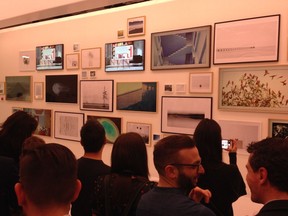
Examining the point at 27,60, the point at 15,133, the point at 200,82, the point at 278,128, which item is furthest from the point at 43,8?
the point at 278,128

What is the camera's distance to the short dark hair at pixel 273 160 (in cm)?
162

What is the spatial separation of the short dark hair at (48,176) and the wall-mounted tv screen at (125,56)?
3979 mm

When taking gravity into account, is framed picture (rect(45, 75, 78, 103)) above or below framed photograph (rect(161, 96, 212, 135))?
above

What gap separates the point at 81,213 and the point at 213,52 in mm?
2779

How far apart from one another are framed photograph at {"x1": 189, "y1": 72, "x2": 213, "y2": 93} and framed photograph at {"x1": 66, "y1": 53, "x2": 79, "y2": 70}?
2.45 meters

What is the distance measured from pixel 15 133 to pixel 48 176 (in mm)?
1675

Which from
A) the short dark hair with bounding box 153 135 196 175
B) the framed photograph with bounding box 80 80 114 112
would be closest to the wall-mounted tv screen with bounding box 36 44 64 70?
the framed photograph with bounding box 80 80 114 112

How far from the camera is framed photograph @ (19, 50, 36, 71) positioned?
706 centimetres

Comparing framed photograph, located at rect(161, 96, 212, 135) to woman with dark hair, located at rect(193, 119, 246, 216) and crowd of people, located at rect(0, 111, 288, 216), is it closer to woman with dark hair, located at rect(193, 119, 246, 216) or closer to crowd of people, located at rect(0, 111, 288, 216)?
crowd of people, located at rect(0, 111, 288, 216)

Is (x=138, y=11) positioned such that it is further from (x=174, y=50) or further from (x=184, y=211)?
(x=184, y=211)

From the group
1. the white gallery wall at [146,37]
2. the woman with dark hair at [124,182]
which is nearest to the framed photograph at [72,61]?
the white gallery wall at [146,37]

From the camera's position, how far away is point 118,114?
5695 millimetres

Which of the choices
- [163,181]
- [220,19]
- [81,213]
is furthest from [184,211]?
[220,19]

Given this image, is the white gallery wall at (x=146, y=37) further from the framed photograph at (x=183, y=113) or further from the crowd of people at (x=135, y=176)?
the crowd of people at (x=135, y=176)
